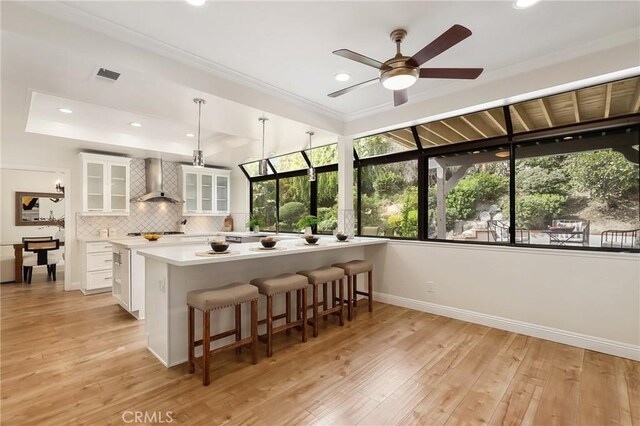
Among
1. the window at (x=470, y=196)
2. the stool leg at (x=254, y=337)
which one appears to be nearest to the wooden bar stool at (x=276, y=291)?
the stool leg at (x=254, y=337)

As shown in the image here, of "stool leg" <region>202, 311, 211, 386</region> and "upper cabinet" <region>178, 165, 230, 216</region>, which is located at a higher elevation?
"upper cabinet" <region>178, 165, 230, 216</region>

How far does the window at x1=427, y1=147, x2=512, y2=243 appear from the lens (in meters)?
3.55

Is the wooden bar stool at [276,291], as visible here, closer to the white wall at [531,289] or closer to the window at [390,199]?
the white wall at [531,289]

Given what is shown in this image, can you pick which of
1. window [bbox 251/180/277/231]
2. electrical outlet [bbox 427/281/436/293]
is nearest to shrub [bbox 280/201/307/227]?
window [bbox 251/180/277/231]

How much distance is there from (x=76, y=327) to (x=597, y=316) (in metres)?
5.44

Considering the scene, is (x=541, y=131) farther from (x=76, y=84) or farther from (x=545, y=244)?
(x=76, y=84)

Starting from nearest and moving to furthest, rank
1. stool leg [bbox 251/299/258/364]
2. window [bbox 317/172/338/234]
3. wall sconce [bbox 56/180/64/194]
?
1. stool leg [bbox 251/299/258/364]
2. window [bbox 317/172/338/234]
3. wall sconce [bbox 56/180/64/194]

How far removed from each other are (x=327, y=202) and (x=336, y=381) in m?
3.55

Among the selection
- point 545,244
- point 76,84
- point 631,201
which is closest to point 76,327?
point 76,84

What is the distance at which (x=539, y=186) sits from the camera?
10.7ft

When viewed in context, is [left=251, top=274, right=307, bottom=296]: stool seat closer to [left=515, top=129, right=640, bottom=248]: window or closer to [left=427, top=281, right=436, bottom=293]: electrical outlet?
[left=427, top=281, right=436, bottom=293]: electrical outlet

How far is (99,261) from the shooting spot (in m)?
4.91

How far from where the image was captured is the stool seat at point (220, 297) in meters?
2.29

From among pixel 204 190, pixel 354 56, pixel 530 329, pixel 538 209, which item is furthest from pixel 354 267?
pixel 204 190
